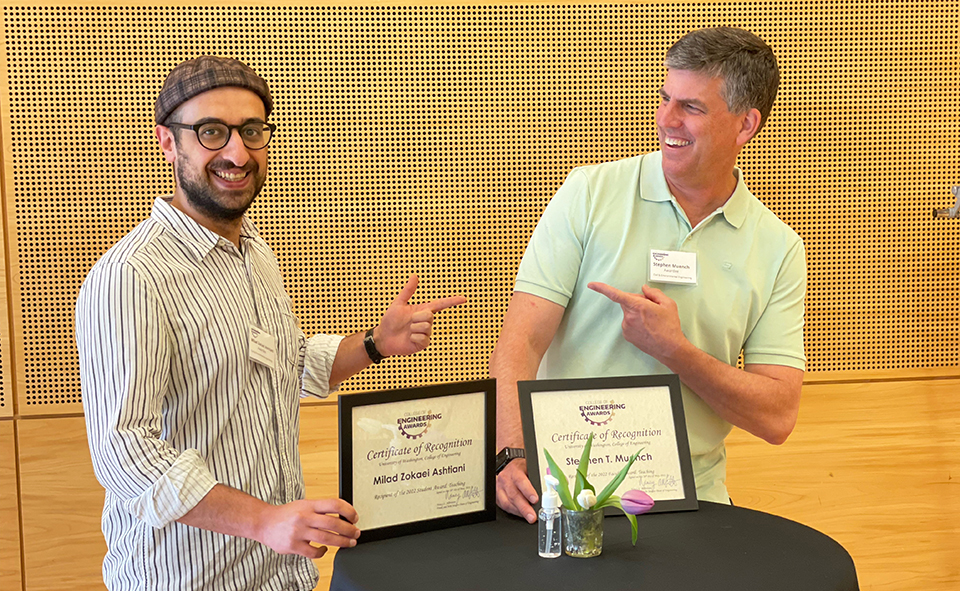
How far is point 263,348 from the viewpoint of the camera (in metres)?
1.78

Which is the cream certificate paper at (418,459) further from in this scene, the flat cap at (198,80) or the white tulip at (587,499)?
the flat cap at (198,80)

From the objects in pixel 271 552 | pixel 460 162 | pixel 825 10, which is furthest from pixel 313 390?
pixel 825 10

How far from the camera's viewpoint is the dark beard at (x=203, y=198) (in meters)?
1.76

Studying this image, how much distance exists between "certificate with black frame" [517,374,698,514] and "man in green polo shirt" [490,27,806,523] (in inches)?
11.5

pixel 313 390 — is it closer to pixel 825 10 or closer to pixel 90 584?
pixel 90 584

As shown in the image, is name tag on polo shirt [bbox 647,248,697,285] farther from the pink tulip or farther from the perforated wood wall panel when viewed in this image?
the perforated wood wall panel

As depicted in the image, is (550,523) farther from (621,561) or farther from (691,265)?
(691,265)

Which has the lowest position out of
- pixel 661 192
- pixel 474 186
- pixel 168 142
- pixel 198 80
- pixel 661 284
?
pixel 661 284

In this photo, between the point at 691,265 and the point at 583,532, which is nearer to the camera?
the point at 583,532

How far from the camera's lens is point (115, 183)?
3.14 metres

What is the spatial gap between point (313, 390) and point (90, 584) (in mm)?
1727

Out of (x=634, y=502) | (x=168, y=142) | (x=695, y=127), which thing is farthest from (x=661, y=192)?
(x=168, y=142)

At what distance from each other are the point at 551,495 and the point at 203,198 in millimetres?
901

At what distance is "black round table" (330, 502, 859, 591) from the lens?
1415 mm
